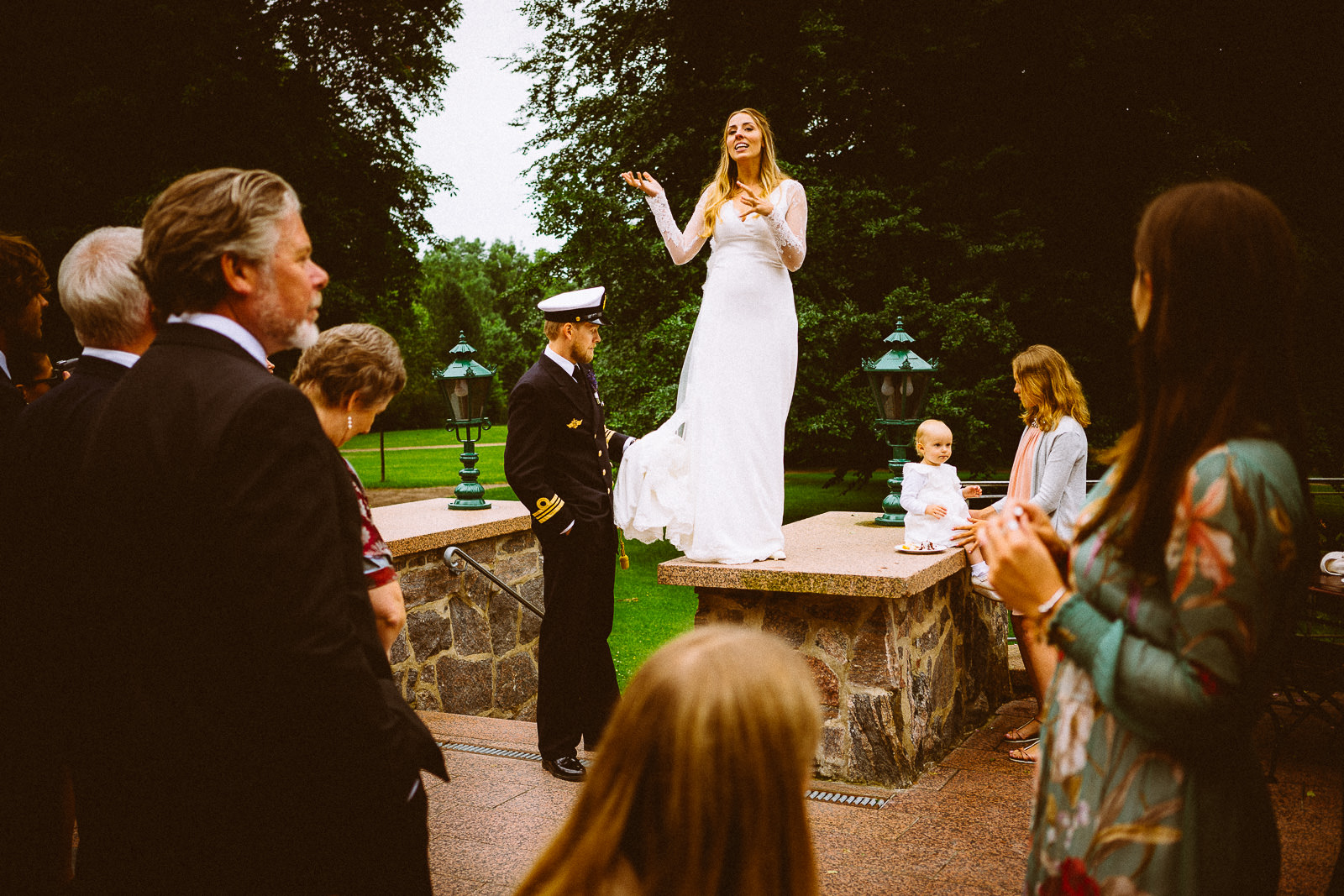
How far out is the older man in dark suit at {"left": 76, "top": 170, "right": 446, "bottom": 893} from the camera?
→ 5.16ft

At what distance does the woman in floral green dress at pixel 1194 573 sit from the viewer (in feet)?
4.53

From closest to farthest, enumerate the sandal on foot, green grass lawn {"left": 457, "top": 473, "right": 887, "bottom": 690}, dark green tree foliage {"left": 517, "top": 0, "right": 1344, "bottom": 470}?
the sandal on foot → green grass lawn {"left": 457, "top": 473, "right": 887, "bottom": 690} → dark green tree foliage {"left": 517, "top": 0, "right": 1344, "bottom": 470}

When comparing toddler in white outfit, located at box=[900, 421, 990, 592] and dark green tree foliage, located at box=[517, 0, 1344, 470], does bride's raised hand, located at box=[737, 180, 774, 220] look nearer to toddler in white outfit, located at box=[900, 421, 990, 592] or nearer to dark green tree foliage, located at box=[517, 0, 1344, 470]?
toddler in white outfit, located at box=[900, 421, 990, 592]

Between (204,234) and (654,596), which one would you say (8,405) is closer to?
(204,234)

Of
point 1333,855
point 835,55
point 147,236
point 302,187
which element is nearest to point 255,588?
point 147,236

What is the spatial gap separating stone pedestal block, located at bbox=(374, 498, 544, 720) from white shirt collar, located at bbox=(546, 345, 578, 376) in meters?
1.59

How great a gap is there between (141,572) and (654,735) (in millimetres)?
1024

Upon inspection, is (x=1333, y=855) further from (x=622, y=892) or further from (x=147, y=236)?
(x=147, y=236)

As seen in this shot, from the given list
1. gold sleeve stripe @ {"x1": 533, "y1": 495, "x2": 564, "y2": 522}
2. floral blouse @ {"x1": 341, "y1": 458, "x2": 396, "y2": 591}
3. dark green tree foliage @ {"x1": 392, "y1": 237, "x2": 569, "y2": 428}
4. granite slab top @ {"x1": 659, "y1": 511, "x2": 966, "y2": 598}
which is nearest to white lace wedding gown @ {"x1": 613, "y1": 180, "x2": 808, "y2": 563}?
granite slab top @ {"x1": 659, "y1": 511, "x2": 966, "y2": 598}

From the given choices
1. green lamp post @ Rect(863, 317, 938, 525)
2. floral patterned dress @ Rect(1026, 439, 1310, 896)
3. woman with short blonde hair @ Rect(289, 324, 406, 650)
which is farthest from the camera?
green lamp post @ Rect(863, 317, 938, 525)

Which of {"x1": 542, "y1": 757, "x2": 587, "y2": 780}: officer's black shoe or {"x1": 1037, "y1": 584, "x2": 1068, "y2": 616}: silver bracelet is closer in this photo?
{"x1": 1037, "y1": 584, "x2": 1068, "y2": 616}: silver bracelet

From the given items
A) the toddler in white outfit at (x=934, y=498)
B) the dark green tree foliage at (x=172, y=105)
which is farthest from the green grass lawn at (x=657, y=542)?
the dark green tree foliage at (x=172, y=105)

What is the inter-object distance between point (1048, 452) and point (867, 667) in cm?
145

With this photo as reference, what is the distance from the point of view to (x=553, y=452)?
457cm
